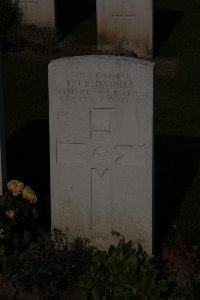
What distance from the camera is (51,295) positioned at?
580 centimetres

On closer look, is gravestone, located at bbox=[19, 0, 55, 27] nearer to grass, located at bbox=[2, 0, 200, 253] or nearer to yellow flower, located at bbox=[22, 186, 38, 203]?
grass, located at bbox=[2, 0, 200, 253]

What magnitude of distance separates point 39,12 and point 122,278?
9.31m

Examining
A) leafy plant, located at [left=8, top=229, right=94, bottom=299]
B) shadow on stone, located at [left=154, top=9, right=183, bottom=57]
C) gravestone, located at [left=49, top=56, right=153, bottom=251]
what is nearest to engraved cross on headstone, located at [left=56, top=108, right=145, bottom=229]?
gravestone, located at [left=49, top=56, right=153, bottom=251]

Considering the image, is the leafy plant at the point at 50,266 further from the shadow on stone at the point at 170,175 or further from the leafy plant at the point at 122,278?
the shadow on stone at the point at 170,175

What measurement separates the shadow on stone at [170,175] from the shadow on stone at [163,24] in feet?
15.1

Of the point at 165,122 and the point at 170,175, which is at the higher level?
the point at 165,122

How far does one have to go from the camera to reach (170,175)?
842 cm

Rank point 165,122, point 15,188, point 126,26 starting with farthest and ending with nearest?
point 126,26 < point 165,122 < point 15,188

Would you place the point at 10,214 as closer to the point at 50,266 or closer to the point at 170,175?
the point at 50,266

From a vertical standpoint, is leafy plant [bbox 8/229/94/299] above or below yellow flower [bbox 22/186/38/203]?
below

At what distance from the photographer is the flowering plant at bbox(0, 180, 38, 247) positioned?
6.44m

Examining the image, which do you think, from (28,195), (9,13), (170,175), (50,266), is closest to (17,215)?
(28,195)

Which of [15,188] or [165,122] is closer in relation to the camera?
[15,188]

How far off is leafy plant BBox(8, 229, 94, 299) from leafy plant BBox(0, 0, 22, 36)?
8441 mm
